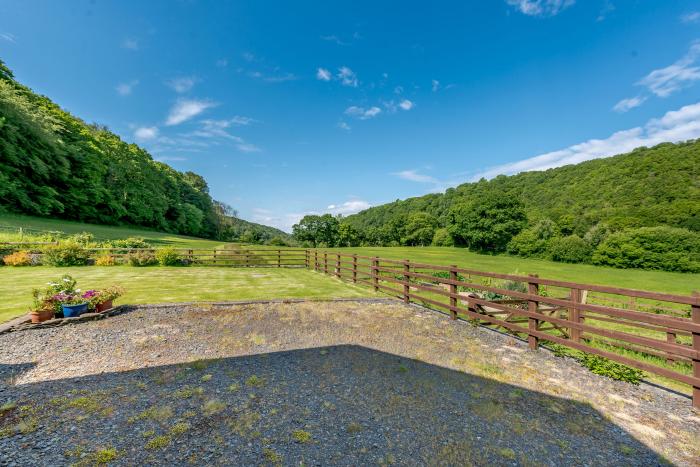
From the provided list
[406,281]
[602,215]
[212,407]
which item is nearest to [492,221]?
[602,215]

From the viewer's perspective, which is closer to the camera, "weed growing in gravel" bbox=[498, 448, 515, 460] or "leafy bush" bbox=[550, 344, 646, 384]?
"weed growing in gravel" bbox=[498, 448, 515, 460]

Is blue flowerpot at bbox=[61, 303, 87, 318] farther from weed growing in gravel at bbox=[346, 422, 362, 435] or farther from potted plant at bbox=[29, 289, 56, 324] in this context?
weed growing in gravel at bbox=[346, 422, 362, 435]

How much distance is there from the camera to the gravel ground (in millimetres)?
2479

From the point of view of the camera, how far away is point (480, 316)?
235 inches

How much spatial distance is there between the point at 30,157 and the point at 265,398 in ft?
122

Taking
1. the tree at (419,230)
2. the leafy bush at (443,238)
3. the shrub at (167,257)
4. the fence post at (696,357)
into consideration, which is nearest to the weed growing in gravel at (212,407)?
the fence post at (696,357)

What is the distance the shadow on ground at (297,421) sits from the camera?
243 centimetres

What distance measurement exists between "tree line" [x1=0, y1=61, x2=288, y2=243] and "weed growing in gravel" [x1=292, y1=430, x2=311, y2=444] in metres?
33.4

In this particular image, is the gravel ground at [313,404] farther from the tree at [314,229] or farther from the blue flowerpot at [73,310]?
the tree at [314,229]

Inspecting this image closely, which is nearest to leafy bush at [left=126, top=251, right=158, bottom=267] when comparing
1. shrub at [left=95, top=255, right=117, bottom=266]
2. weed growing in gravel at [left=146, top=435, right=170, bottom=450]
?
shrub at [left=95, top=255, right=117, bottom=266]

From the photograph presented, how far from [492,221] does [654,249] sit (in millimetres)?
18779

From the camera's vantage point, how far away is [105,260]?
14.6 m

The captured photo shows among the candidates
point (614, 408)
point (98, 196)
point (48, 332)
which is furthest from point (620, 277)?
point (98, 196)

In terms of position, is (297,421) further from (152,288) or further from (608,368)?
(152,288)
